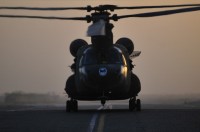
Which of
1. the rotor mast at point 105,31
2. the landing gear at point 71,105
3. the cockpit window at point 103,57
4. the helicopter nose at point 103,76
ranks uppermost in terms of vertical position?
the rotor mast at point 105,31

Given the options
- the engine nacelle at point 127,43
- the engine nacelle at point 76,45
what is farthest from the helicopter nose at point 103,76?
the engine nacelle at point 127,43

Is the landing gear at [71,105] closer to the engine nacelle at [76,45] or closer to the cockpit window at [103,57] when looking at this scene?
the cockpit window at [103,57]

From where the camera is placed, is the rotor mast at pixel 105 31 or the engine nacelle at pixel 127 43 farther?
the engine nacelle at pixel 127 43

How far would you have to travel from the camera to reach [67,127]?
19.6 metres

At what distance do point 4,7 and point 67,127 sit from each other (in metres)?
6.87

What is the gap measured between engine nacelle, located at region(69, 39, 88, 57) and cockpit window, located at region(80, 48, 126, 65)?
9.62 feet

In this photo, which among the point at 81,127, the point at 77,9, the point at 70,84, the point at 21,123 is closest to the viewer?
the point at 81,127

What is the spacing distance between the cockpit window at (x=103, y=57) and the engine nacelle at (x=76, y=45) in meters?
2.93

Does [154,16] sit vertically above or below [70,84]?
above

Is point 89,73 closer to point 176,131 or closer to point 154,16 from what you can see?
point 154,16

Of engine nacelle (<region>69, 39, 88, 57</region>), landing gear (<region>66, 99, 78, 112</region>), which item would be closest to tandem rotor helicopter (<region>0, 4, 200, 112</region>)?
landing gear (<region>66, 99, 78, 112</region>)

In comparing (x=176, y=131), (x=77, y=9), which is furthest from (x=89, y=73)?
(x=176, y=131)

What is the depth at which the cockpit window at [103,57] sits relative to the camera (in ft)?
97.3

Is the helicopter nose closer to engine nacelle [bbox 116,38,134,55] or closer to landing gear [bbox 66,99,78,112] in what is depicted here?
landing gear [bbox 66,99,78,112]
